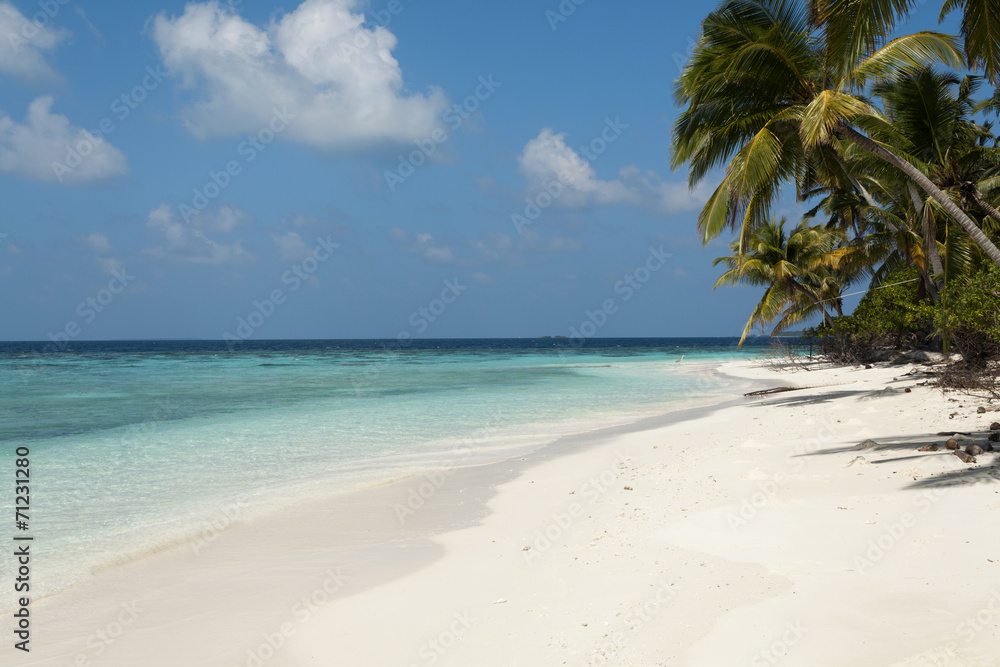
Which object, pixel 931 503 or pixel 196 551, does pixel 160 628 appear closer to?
pixel 196 551

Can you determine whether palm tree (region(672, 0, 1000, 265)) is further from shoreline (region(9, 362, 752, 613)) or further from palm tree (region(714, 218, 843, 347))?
palm tree (region(714, 218, 843, 347))

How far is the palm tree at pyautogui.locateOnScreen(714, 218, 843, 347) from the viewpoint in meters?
26.0

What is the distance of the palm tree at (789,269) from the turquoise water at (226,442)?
7.07 meters

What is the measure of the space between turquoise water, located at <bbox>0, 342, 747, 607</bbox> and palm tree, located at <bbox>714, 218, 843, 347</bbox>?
278 inches

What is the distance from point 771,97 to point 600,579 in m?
8.34

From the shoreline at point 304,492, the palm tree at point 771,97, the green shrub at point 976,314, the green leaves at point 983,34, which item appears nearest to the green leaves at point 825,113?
the palm tree at point 771,97

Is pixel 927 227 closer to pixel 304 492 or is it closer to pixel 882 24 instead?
pixel 882 24

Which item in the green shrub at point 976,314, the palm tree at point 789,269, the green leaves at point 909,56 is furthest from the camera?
the palm tree at point 789,269

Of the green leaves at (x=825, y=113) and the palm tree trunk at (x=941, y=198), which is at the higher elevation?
the green leaves at (x=825, y=113)

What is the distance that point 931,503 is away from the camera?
4.76m

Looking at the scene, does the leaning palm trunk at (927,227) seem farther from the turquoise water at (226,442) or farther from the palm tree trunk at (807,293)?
the palm tree trunk at (807,293)

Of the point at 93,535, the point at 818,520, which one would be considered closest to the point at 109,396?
the point at 93,535

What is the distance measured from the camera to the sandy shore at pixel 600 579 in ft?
10.1

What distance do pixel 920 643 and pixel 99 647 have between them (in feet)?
15.2
